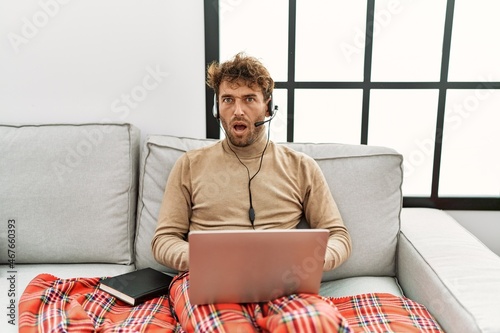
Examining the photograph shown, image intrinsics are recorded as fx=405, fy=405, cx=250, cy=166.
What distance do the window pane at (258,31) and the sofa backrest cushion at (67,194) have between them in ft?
2.12

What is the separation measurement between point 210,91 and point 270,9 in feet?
1.42

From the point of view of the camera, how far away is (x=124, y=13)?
5.37 feet

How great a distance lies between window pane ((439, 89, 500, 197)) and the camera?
5.84ft

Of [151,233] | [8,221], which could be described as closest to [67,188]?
[8,221]

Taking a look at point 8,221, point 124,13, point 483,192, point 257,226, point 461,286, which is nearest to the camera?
point 461,286

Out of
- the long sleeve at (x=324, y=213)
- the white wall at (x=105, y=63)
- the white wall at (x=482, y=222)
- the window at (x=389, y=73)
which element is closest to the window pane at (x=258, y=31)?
the window at (x=389, y=73)

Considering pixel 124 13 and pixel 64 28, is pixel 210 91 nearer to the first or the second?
pixel 124 13

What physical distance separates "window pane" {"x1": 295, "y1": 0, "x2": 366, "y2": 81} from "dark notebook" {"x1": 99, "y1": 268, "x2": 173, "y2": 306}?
3.36 feet

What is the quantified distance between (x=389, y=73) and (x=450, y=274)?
95 centimetres

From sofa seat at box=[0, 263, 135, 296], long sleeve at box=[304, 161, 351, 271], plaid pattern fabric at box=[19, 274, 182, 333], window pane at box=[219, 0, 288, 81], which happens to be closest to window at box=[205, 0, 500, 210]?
window pane at box=[219, 0, 288, 81]

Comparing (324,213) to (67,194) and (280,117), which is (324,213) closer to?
(280,117)

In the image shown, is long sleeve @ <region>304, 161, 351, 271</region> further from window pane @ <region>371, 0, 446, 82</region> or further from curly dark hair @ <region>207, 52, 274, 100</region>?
window pane @ <region>371, 0, 446, 82</region>

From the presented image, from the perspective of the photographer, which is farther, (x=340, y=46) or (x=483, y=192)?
(x=483, y=192)

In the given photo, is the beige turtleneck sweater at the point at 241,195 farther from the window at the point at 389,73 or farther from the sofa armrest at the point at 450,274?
the window at the point at 389,73
